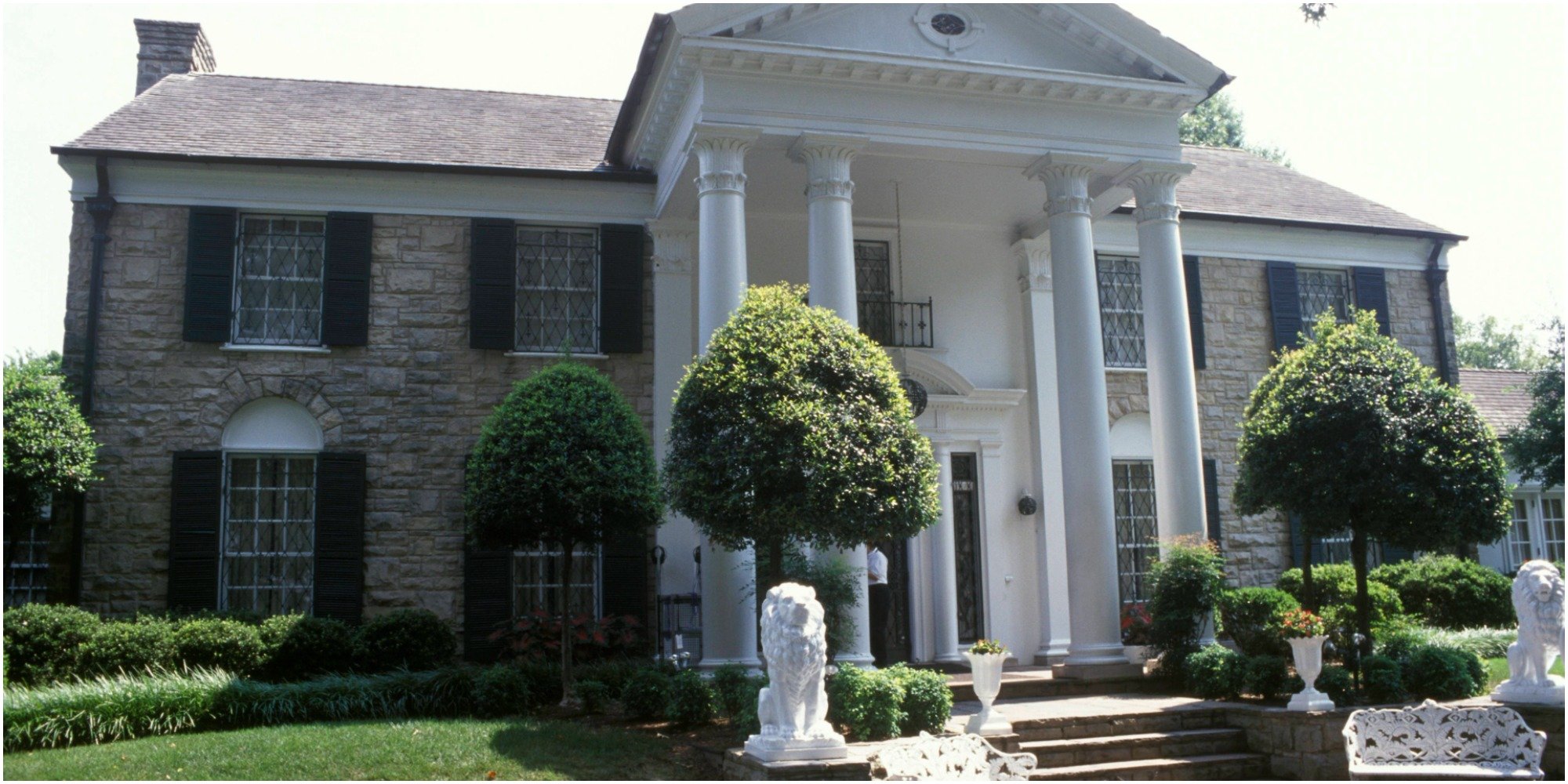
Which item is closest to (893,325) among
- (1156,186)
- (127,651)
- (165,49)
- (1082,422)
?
(1082,422)

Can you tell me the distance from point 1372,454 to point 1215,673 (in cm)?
264

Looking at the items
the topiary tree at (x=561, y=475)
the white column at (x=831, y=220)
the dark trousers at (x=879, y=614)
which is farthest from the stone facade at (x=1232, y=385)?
the topiary tree at (x=561, y=475)

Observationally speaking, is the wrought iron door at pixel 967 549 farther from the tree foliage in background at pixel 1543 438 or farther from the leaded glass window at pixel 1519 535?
the leaded glass window at pixel 1519 535

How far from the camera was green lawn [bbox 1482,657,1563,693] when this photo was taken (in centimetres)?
1152

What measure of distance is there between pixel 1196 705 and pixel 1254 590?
249 cm

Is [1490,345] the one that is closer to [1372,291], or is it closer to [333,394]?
[1372,291]

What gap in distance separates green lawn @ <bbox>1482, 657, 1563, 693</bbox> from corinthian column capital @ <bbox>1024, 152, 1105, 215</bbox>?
6.49 metres

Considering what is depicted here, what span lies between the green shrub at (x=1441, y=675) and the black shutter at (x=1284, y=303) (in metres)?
6.98

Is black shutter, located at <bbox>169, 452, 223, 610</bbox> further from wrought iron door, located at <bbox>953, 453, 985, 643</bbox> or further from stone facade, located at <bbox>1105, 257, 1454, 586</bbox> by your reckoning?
stone facade, located at <bbox>1105, 257, 1454, 586</bbox>

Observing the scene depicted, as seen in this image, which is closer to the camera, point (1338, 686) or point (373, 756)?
point (373, 756)

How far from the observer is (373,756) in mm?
8914

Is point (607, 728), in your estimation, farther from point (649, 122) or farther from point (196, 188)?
point (196, 188)

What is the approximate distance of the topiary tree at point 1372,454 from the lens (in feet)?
36.4

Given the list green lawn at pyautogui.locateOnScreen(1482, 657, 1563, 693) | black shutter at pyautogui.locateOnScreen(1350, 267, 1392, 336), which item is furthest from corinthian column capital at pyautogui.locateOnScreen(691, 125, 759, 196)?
black shutter at pyautogui.locateOnScreen(1350, 267, 1392, 336)
